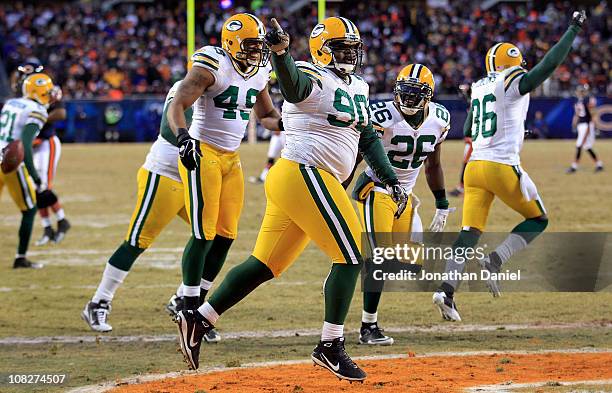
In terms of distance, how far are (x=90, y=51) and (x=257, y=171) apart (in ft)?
47.3

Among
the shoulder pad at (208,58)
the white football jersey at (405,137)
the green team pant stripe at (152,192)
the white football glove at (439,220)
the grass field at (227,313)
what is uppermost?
the shoulder pad at (208,58)

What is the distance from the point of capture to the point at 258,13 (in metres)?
32.0

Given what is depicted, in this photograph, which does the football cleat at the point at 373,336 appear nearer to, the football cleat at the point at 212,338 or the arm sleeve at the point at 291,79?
the football cleat at the point at 212,338

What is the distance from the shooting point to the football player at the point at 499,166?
25.2ft

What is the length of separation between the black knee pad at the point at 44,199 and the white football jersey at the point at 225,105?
424 centimetres

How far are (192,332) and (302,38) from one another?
2616cm

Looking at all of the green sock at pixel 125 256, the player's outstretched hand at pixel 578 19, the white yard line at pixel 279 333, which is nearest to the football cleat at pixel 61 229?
the green sock at pixel 125 256

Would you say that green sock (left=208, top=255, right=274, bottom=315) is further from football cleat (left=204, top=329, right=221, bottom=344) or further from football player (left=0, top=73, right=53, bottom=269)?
football player (left=0, top=73, right=53, bottom=269)

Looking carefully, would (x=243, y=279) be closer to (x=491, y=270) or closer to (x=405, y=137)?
(x=405, y=137)

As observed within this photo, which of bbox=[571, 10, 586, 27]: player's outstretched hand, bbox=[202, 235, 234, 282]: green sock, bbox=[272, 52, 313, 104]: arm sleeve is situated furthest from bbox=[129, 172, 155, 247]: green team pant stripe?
bbox=[571, 10, 586, 27]: player's outstretched hand

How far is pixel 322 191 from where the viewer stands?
17.4 ft

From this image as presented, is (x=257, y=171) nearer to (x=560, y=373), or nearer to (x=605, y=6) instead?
(x=560, y=373)

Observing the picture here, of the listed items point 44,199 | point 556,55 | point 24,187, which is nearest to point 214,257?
point 556,55

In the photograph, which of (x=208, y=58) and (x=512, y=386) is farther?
(x=208, y=58)
